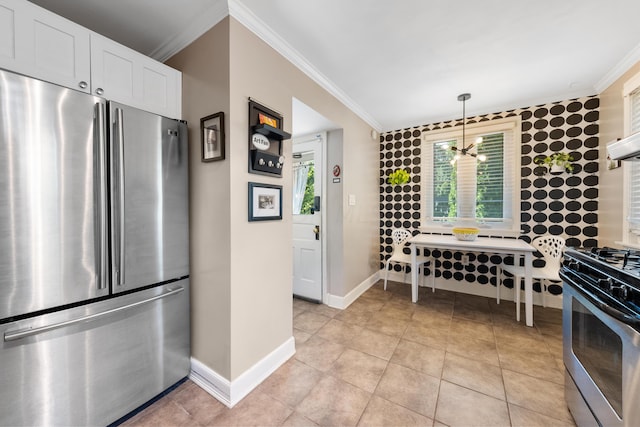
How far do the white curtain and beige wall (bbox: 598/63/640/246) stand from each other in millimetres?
3226

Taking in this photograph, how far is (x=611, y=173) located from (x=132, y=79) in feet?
14.2

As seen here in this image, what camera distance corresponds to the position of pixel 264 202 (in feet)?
5.85

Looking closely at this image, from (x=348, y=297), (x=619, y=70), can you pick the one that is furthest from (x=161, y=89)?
(x=619, y=70)

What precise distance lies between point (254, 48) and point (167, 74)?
661mm

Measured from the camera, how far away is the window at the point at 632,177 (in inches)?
83.1

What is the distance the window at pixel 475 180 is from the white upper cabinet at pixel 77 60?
3.17 m

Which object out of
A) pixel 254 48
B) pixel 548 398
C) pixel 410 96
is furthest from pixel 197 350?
pixel 410 96

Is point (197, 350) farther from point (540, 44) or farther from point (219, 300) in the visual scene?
point (540, 44)

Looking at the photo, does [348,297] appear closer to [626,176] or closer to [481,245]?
[481,245]

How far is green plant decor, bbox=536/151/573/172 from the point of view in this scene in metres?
A: 2.81

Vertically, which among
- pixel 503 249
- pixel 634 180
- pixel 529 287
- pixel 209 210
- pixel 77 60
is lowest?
pixel 529 287

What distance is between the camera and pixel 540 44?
2.00 meters

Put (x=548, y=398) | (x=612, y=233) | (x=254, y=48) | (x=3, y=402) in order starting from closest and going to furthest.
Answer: (x=3, y=402) → (x=548, y=398) → (x=254, y=48) → (x=612, y=233)

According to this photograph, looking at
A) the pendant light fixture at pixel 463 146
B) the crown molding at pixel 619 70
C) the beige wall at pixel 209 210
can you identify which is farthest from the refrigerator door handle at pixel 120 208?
the crown molding at pixel 619 70
